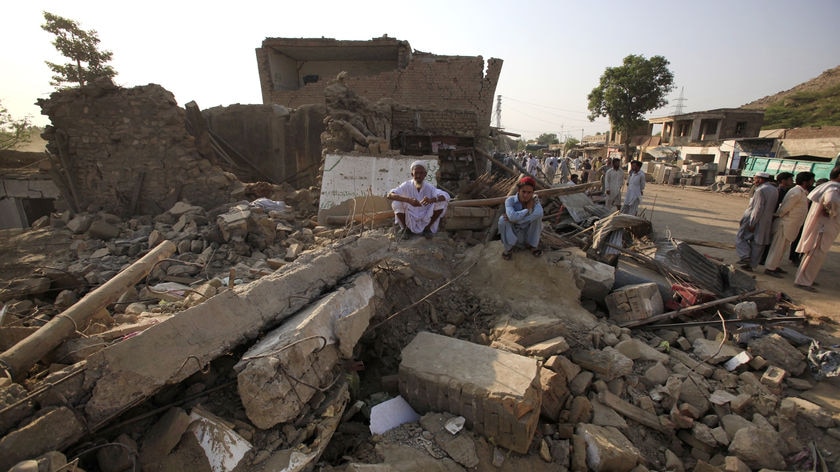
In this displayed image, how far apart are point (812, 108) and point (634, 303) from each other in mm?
46520

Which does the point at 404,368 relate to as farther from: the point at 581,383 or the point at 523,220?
the point at 523,220

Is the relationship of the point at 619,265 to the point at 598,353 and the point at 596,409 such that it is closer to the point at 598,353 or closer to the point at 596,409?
the point at 598,353

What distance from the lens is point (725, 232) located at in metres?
8.14

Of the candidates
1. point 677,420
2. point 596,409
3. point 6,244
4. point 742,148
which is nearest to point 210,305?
point 596,409

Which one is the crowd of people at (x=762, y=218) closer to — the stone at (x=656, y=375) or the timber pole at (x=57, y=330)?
the stone at (x=656, y=375)

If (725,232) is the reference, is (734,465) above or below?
below

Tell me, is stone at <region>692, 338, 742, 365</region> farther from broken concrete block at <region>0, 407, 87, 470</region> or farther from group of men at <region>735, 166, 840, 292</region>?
broken concrete block at <region>0, 407, 87, 470</region>

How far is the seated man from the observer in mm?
4941

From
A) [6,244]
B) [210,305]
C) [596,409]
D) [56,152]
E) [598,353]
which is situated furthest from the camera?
[56,152]

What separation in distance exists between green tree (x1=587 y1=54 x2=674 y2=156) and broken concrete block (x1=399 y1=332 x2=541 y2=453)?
28185 millimetres

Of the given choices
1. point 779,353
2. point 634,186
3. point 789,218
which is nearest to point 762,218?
point 789,218

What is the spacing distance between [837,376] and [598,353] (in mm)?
2116

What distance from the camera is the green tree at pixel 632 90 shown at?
2444cm

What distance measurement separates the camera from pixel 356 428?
2473mm
